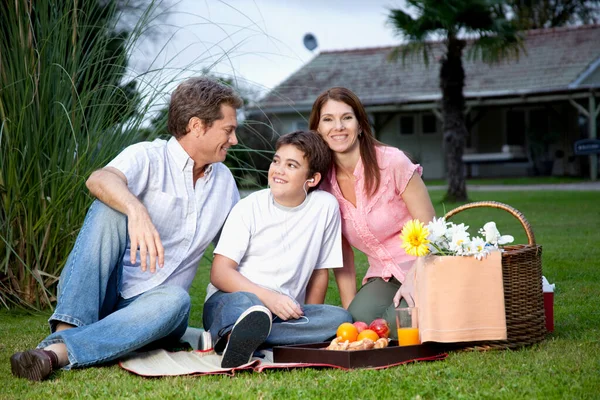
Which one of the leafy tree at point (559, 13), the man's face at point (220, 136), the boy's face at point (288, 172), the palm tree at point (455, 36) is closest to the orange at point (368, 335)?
the boy's face at point (288, 172)

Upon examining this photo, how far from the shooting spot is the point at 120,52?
4723mm

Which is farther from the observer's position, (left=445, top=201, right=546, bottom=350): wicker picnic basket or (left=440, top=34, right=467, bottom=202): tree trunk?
(left=440, top=34, right=467, bottom=202): tree trunk

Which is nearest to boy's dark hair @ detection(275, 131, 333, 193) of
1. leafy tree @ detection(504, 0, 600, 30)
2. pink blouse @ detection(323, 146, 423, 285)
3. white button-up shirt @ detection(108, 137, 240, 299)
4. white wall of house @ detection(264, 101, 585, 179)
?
pink blouse @ detection(323, 146, 423, 285)

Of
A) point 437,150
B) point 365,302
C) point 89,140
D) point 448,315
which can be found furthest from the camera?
point 437,150

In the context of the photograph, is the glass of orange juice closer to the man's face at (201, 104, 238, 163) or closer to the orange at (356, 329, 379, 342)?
the orange at (356, 329, 379, 342)

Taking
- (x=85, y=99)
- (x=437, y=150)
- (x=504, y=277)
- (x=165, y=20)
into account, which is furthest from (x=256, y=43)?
(x=437, y=150)

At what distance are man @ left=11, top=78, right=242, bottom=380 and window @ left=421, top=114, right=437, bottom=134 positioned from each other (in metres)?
23.1

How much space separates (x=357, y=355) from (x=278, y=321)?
583 millimetres

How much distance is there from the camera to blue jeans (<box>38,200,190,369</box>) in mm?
3264

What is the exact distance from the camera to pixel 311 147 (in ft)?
12.5

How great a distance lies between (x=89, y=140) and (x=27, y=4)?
2.84 feet

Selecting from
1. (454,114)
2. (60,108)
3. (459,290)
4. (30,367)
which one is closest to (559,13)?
(454,114)

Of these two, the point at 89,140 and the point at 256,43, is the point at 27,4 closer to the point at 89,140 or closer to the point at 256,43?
the point at 89,140

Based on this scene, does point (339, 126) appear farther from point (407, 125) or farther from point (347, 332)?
point (407, 125)
